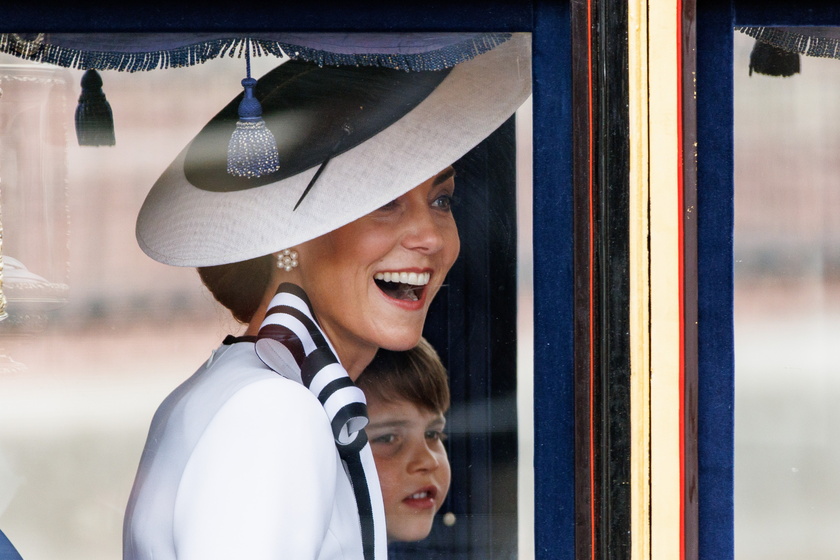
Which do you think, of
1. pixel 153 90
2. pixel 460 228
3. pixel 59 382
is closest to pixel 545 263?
pixel 460 228

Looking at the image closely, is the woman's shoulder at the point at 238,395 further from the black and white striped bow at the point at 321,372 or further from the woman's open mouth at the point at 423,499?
the woman's open mouth at the point at 423,499

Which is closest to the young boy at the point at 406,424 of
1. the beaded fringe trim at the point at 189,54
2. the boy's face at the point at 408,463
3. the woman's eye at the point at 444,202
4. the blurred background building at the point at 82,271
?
the boy's face at the point at 408,463

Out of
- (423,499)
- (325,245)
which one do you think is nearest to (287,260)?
(325,245)

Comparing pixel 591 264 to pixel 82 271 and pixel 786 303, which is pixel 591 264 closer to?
pixel 786 303

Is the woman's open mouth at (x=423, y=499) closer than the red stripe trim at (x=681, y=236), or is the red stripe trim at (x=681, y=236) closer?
the red stripe trim at (x=681, y=236)

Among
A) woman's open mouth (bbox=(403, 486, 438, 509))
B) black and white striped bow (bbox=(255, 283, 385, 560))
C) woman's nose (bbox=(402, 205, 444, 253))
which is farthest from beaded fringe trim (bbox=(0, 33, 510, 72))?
woman's open mouth (bbox=(403, 486, 438, 509))

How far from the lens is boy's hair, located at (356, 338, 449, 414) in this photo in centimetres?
157

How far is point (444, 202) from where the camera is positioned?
5.10ft

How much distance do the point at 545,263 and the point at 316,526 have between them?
531mm

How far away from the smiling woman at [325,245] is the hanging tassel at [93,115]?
11 centimetres

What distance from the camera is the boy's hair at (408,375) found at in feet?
5.15

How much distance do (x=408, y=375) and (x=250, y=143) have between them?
440mm

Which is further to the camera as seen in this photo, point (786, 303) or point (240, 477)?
point (786, 303)

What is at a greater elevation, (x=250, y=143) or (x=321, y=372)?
(x=250, y=143)
